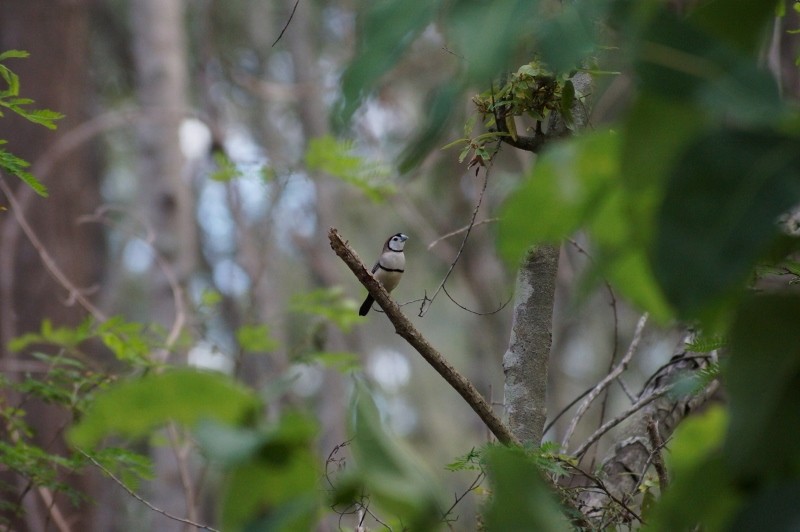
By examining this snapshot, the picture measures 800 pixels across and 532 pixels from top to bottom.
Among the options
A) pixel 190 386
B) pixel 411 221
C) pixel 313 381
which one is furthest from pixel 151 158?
pixel 313 381

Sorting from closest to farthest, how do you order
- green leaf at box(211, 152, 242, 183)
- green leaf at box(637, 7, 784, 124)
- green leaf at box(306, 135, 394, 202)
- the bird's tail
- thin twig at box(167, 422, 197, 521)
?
green leaf at box(637, 7, 784, 124) < thin twig at box(167, 422, 197, 521) < green leaf at box(211, 152, 242, 183) < green leaf at box(306, 135, 394, 202) < the bird's tail

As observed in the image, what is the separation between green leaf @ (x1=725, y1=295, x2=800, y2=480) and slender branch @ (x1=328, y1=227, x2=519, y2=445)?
129 centimetres

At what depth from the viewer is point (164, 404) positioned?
74cm

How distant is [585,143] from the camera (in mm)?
789

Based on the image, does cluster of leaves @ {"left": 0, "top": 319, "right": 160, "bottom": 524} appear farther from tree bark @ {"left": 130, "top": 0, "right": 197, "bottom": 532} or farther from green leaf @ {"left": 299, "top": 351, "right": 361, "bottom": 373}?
tree bark @ {"left": 130, "top": 0, "right": 197, "bottom": 532}

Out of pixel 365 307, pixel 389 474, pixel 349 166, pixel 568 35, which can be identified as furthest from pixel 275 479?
pixel 365 307

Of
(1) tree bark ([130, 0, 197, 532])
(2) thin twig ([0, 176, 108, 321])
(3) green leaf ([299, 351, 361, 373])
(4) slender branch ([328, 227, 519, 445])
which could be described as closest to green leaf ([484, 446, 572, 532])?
(4) slender branch ([328, 227, 519, 445])

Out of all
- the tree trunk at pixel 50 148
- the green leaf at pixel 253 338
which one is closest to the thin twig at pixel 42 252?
the green leaf at pixel 253 338

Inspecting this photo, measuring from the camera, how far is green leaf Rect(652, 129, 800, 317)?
679 millimetres

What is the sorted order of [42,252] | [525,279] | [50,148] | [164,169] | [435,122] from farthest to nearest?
1. [50,148]
2. [164,169]
3. [42,252]
4. [525,279]
5. [435,122]

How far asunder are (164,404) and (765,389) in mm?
525

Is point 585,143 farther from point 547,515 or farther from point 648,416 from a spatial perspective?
point 648,416

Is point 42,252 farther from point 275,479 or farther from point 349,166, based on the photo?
→ point 275,479

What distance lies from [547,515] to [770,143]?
1.17ft
